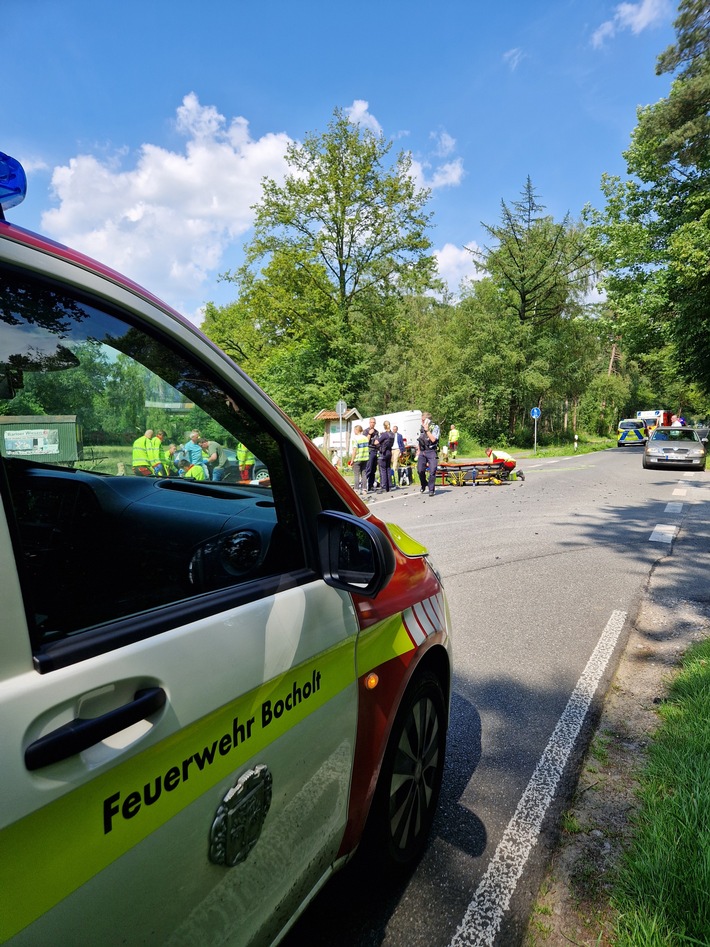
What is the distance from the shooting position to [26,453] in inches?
45.9

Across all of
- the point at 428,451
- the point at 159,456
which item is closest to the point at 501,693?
the point at 159,456

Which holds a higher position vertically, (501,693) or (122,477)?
(122,477)

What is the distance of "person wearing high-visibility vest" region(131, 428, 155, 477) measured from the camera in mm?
1415

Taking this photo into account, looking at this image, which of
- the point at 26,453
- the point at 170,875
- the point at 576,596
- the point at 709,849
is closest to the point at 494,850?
the point at 709,849

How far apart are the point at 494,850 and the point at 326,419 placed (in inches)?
1075

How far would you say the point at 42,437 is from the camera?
1.23 metres

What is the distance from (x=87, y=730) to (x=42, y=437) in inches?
24.4

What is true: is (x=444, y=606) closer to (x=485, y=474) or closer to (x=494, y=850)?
(x=494, y=850)

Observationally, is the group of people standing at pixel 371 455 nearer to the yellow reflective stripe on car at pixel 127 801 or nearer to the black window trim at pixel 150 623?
the black window trim at pixel 150 623

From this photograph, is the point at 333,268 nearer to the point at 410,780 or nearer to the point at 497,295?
the point at 497,295

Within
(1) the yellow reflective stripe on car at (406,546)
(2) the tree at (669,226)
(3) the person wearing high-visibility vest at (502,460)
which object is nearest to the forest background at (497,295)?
(2) the tree at (669,226)

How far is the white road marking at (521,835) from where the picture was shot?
197 centimetres

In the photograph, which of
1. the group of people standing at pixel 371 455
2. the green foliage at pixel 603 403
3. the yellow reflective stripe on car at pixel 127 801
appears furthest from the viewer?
the green foliage at pixel 603 403

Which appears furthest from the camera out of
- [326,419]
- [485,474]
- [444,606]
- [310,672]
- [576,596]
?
[326,419]
